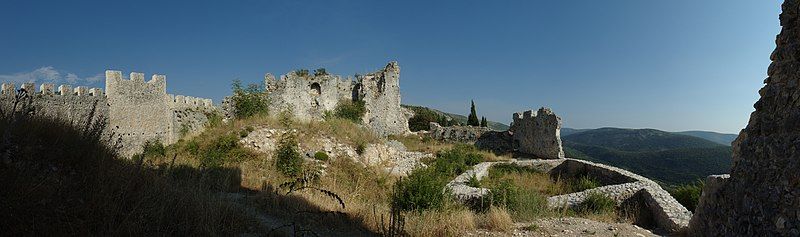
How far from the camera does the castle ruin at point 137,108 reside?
14.8m

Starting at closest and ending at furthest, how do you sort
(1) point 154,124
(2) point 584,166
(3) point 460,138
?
(2) point 584,166 → (1) point 154,124 → (3) point 460,138

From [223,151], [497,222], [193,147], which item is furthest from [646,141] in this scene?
[193,147]

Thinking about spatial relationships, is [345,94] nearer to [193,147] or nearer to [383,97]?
[383,97]

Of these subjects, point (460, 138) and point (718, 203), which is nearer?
point (718, 203)

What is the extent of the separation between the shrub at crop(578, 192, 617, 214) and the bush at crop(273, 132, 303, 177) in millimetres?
7056

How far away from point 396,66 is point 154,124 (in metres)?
16.7

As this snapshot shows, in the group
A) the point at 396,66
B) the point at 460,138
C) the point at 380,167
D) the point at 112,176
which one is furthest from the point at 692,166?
the point at 112,176

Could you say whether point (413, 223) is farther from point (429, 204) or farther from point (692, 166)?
point (692, 166)

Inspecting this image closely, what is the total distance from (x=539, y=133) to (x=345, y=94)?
14362mm

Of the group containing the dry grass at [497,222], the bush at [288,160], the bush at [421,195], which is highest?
the bush at [288,160]

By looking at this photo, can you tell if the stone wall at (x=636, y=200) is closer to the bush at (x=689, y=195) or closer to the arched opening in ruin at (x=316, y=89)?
the bush at (x=689, y=195)

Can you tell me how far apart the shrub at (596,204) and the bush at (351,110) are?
60.0 feet

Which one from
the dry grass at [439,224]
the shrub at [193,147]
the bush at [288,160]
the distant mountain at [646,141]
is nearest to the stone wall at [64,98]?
the shrub at [193,147]

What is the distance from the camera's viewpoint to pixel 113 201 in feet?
12.0
